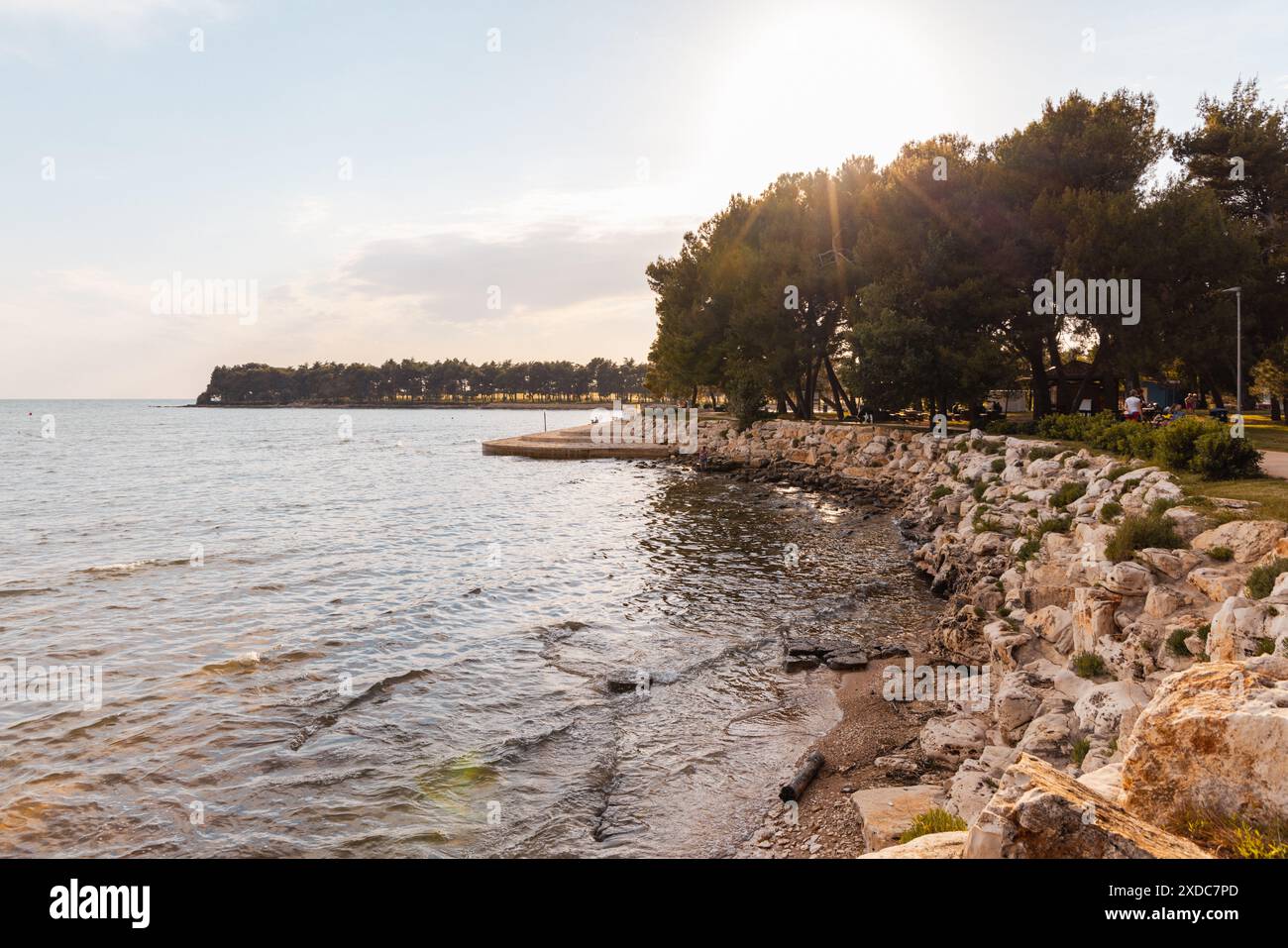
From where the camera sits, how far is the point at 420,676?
1384 cm

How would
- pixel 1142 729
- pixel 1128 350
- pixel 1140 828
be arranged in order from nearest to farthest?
pixel 1140 828, pixel 1142 729, pixel 1128 350

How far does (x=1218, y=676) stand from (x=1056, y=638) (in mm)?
7391

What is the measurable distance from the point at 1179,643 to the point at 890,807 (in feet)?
14.1

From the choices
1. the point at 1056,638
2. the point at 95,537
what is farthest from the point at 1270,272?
the point at 95,537

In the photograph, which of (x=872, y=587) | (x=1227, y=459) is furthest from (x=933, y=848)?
(x=1227, y=459)

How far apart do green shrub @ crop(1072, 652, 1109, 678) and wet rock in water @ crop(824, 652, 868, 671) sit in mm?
3995

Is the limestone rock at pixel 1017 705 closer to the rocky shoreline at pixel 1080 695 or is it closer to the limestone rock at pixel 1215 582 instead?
the rocky shoreline at pixel 1080 695

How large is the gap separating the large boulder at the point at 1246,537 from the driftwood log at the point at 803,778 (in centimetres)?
668

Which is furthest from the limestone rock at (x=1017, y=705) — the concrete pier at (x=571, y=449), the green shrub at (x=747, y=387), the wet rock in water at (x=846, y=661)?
the concrete pier at (x=571, y=449)

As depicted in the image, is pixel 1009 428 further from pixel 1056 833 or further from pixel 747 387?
pixel 1056 833

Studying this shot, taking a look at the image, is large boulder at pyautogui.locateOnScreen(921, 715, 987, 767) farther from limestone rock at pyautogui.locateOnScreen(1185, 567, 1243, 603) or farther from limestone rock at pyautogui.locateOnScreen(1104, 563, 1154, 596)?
limestone rock at pyautogui.locateOnScreen(1185, 567, 1243, 603)

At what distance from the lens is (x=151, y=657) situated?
14578 millimetres

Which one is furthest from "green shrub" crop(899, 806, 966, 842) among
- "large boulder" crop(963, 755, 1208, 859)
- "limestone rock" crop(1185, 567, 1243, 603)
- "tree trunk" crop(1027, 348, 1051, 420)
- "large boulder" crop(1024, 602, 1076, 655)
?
"tree trunk" crop(1027, 348, 1051, 420)
